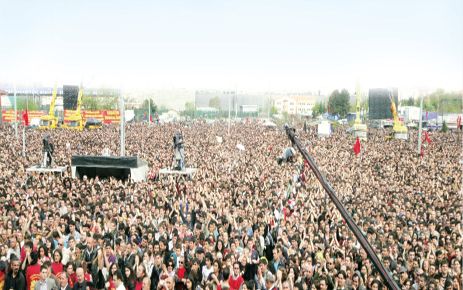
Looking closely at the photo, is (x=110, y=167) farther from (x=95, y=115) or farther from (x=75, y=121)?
(x=95, y=115)

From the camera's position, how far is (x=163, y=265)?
6934mm

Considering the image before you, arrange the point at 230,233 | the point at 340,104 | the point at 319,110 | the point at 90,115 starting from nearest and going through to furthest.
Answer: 1. the point at 230,233
2. the point at 90,115
3. the point at 340,104
4. the point at 319,110

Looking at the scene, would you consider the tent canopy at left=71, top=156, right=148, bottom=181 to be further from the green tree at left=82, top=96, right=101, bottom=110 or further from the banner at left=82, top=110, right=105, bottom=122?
the green tree at left=82, top=96, right=101, bottom=110

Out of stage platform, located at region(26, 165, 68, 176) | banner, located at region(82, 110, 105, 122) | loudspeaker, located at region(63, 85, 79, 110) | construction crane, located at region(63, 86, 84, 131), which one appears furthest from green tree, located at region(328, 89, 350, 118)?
stage platform, located at region(26, 165, 68, 176)

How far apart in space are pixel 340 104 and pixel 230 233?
8131cm

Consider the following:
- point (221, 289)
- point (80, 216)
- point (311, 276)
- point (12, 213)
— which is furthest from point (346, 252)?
point (12, 213)

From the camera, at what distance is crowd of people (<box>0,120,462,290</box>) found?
21.8 ft

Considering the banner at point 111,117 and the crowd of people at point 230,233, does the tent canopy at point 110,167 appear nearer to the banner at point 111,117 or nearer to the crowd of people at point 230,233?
the crowd of people at point 230,233

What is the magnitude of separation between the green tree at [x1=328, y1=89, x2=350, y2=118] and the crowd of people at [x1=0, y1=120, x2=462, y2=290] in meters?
70.1

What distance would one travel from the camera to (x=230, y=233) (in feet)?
29.6

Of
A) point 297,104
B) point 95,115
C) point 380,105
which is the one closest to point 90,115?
point 95,115

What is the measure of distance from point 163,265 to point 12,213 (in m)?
4.49

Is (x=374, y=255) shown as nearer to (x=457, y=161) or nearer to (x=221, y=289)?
(x=221, y=289)

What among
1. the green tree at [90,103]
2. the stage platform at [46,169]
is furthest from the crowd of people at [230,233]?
the green tree at [90,103]
